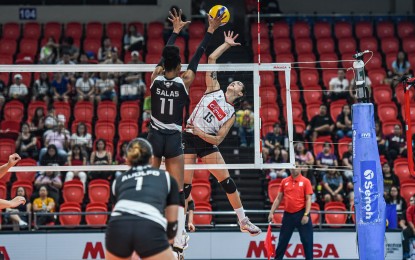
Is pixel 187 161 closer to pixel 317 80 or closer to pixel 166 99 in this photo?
pixel 166 99

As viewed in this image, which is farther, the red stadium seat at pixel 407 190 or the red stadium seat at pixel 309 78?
the red stadium seat at pixel 309 78

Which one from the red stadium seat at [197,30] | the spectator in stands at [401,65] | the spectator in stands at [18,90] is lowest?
the spectator in stands at [18,90]

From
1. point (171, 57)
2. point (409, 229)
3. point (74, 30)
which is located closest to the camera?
point (171, 57)

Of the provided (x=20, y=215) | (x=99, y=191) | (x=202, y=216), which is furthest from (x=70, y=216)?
(x=202, y=216)

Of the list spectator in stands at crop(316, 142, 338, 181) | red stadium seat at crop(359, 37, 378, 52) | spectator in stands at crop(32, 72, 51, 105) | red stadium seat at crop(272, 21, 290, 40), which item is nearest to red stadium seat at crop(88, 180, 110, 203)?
spectator in stands at crop(32, 72, 51, 105)

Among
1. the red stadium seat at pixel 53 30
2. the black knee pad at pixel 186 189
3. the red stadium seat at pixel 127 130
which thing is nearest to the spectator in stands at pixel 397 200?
the red stadium seat at pixel 127 130

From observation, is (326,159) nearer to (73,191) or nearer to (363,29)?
(73,191)

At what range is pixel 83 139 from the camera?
19625 millimetres

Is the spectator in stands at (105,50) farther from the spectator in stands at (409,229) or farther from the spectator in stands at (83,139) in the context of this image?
the spectator in stands at (409,229)

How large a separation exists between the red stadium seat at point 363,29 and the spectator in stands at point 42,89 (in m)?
9.69

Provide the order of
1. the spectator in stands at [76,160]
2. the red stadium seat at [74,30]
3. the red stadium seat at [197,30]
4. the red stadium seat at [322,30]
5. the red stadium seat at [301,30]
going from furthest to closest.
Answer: the red stadium seat at [322,30], the red stadium seat at [301,30], the red stadium seat at [74,30], the red stadium seat at [197,30], the spectator in stands at [76,160]

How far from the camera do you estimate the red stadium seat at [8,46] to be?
83.4 feet

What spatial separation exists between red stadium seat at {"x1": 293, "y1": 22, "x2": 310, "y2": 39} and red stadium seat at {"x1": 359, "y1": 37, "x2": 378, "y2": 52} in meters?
1.61

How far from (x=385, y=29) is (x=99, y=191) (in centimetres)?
1130
